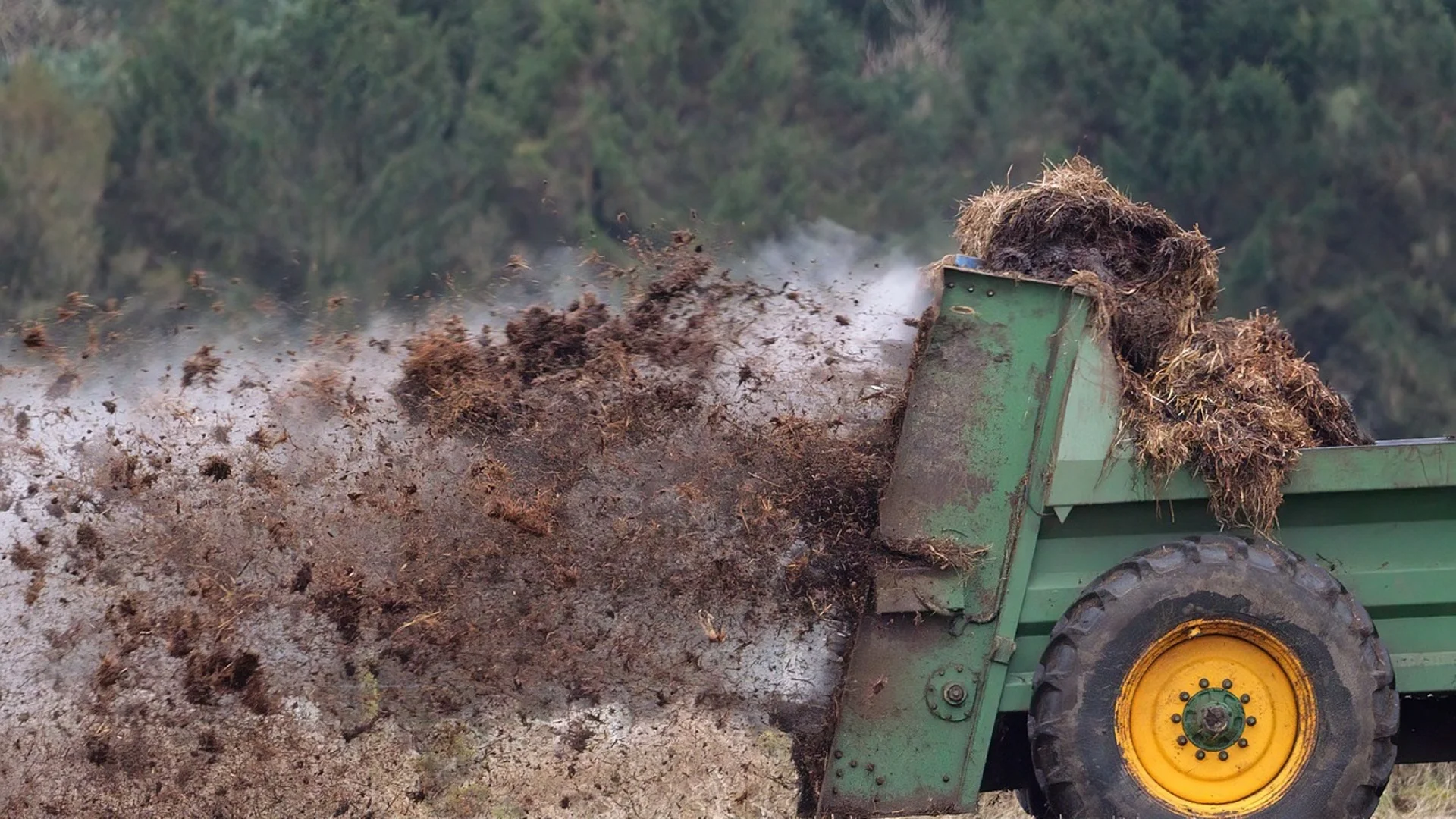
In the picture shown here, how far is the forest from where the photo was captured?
15.9m

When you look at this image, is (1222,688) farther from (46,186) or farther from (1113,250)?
(46,186)

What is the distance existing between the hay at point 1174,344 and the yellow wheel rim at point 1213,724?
42cm

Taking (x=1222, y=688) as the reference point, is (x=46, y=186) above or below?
above

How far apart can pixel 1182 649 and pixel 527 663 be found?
7.08 ft

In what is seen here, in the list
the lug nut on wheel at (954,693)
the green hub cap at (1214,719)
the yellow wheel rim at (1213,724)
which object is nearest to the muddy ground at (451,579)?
the lug nut on wheel at (954,693)

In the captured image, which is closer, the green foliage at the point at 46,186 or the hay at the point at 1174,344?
the hay at the point at 1174,344

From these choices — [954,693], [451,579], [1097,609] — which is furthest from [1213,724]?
[451,579]

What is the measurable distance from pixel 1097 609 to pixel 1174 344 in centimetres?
94

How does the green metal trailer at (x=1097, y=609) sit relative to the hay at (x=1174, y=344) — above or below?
below

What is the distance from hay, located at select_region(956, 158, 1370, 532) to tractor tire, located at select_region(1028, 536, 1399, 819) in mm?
249

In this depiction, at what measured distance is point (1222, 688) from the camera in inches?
204

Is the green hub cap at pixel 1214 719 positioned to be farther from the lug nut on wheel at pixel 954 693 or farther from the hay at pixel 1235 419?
the lug nut on wheel at pixel 954 693

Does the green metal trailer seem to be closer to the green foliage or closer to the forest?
the forest

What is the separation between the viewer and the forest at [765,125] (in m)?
15.9
